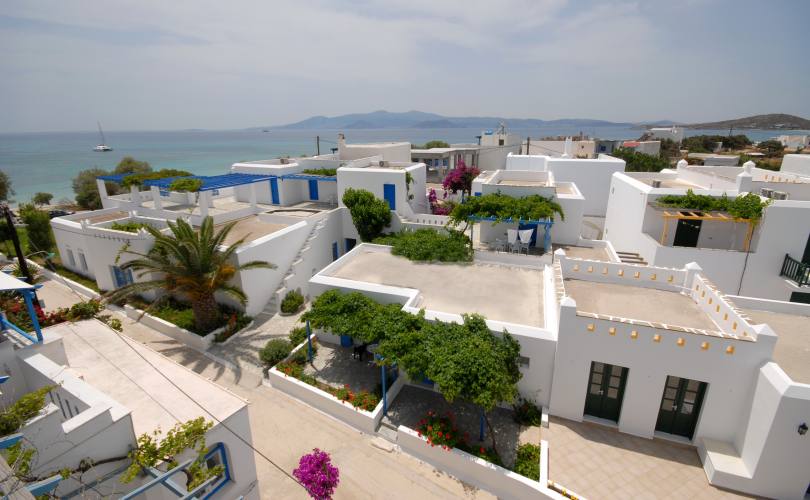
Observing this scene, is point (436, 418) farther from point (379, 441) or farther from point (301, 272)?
point (301, 272)

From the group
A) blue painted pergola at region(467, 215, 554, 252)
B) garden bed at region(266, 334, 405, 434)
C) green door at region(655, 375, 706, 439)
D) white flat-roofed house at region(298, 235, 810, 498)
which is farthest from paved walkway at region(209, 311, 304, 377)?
green door at region(655, 375, 706, 439)

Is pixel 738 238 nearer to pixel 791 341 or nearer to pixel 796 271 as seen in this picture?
pixel 796 271

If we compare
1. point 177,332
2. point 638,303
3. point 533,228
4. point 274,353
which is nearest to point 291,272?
point 177,332

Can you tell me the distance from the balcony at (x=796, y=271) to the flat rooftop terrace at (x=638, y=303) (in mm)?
8422

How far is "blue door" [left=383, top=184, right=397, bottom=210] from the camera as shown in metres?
25.0

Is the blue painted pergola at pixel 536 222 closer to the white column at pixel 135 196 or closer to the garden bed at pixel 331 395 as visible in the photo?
the garden bed at pixel 331 395

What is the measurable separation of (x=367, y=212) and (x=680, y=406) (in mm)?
17330

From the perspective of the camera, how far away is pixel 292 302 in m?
20.3

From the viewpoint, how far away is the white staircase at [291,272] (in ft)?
67.1

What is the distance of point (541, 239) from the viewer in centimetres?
1988

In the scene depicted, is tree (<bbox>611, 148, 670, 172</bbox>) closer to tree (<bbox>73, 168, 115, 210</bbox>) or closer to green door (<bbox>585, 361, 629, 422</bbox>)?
green door (<bbox>585, 361, 629, 422</bbox>)

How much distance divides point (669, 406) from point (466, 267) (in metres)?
8.83

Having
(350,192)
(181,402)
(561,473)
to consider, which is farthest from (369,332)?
(350,192)

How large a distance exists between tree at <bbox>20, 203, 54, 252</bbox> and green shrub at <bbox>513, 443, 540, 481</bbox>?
34.1 meters
